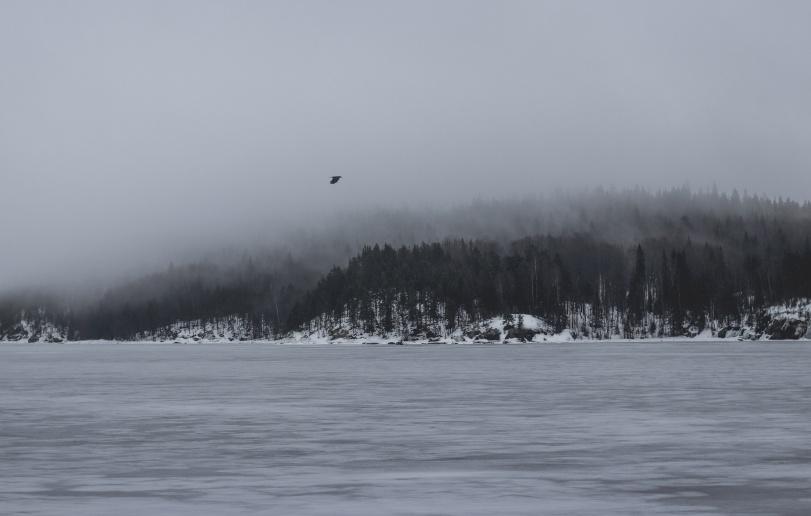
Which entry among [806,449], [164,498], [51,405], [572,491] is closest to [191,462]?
[164,498]

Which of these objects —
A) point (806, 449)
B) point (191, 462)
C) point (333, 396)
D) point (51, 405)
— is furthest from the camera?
point (333, 396)

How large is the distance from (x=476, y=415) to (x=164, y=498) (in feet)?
60.9

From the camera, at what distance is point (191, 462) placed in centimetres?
2202

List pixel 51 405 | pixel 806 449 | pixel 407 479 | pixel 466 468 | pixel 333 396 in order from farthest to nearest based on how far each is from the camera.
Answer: pixel 333 396
pixel 51 405
pixel 806 449
pixel 466 468
pixel 407 479

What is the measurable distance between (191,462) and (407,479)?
598 cm

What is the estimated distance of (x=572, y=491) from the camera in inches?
687

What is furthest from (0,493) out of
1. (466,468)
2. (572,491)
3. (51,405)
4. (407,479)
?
(51,405)

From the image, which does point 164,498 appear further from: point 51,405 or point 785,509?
point 51,405

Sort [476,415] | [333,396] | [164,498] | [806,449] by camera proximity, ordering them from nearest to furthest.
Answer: [164,498] → [806,449] → [476,415] → [333,396]

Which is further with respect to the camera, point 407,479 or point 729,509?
point 407,479

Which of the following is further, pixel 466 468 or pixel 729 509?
pixel 466 468

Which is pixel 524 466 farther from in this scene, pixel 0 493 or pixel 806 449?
pixel 0 493

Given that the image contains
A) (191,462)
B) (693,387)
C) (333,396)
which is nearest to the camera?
(191,462)

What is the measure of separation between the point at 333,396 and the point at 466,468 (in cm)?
2596
